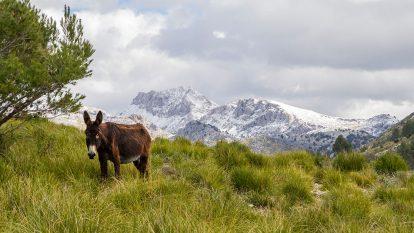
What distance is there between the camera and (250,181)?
11.6 meters

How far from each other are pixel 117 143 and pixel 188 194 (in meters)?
2.50

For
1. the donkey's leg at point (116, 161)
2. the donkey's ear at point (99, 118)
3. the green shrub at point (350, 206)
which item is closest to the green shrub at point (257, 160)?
the green shrub at point (350, 206)

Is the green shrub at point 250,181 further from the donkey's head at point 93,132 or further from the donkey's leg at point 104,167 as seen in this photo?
the donkey's head at point 93,132

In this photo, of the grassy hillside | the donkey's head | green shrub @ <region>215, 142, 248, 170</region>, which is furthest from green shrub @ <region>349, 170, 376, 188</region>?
the donkey's head

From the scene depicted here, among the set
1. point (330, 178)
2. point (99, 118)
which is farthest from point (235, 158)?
point (99, 118)

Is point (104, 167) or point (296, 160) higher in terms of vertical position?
point (104, 167)

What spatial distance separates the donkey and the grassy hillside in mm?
314

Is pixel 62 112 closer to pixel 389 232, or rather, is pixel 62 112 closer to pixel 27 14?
pixel 27 14

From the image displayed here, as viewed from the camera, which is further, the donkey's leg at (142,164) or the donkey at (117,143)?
the donkey's leg at (142,164)

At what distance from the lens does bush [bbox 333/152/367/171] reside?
16.2m

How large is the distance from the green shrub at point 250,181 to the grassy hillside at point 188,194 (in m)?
0.02

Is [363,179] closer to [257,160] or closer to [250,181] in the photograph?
[257,160]

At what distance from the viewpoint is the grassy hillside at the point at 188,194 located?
19.4 ft

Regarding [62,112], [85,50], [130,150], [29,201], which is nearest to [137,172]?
[130,150]
